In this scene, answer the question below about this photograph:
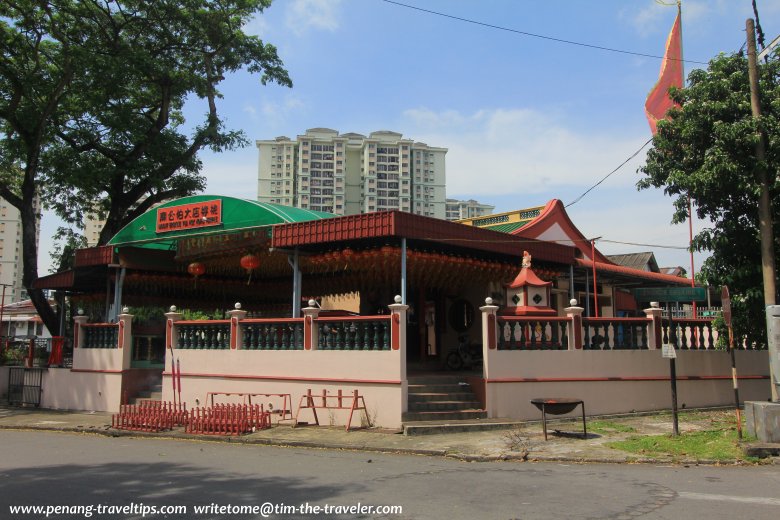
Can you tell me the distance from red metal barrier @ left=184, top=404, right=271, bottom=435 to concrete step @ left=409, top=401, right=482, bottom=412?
3021 mm

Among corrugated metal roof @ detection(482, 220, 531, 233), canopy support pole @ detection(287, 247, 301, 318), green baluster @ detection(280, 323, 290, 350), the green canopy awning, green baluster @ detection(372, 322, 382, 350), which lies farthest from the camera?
corrugated metal roof @ detection(482, 220, 531, 233)

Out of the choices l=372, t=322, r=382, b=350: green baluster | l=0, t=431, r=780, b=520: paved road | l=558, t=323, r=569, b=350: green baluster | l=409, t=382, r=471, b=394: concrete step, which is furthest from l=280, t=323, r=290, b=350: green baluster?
l=558, t=323, r=569, b=350: green baluster

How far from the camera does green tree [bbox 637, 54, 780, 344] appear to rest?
12.1 metres

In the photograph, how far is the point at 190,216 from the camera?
53.1 feet

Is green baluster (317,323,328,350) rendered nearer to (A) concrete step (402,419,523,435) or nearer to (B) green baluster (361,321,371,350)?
(B) green baluster (361,321,371,350)

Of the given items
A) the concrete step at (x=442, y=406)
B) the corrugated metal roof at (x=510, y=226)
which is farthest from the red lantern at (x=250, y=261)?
the corrugated metal roof at (x=510, y=226)

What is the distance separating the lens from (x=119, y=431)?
13.1m

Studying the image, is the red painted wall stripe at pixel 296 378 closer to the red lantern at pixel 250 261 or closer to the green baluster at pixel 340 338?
the green baluster at pixel 340 338

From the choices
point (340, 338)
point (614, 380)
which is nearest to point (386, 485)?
point (340, 338)

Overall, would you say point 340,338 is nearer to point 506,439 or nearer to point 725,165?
point 506,439

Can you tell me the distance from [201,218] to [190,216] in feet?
1.52

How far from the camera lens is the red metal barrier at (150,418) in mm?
12992

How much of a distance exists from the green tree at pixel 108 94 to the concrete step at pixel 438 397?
15440 mm

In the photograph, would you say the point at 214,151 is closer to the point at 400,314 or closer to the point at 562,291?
the point at 562,291
